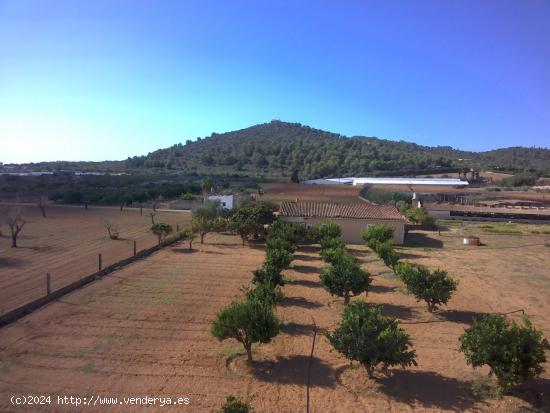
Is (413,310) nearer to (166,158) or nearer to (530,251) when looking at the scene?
(530,251)

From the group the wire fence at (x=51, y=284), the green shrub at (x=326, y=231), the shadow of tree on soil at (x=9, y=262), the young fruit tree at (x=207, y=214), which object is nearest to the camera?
the wire fence at (x=51, y=284)

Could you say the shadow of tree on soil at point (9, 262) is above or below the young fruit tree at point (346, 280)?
below

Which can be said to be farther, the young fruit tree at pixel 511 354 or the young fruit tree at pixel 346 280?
the young fruit tree at pixel 346 280

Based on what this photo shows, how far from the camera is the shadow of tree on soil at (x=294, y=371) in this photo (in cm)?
1057

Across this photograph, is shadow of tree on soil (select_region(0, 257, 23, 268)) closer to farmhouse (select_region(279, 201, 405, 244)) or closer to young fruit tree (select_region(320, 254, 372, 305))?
young fruit tree (select_region(320, 254, 372, 305))

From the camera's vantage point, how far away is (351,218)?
33000 mm

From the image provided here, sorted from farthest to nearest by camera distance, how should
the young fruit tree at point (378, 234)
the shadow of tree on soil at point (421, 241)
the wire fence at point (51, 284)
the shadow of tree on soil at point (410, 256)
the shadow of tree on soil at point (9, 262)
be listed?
the shadow of tree on soil at point (421, 241) → the young fruit tree at point (378, 234) → the shadow of tree on soil at point (410, 256) → the shadow of tree on soil at point (9, 262) → the wire fence at point (51, 284)

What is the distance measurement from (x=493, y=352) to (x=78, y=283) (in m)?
15.3

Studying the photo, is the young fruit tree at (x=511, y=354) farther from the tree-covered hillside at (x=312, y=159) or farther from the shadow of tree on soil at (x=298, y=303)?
the tree-covered hillside at (x=312, y=159)

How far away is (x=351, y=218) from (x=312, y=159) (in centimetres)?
8918

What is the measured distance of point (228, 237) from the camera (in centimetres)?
3350

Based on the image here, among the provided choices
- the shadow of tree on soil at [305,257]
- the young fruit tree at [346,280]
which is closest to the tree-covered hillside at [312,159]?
the shadow of tree on soil at [305,257]

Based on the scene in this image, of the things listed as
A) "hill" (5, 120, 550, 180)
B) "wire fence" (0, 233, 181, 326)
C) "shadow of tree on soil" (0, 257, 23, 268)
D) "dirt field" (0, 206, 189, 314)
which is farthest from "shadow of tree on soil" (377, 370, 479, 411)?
"hill" (5, 120, 550, 180)

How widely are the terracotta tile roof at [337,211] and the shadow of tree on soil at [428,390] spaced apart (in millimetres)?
22635
